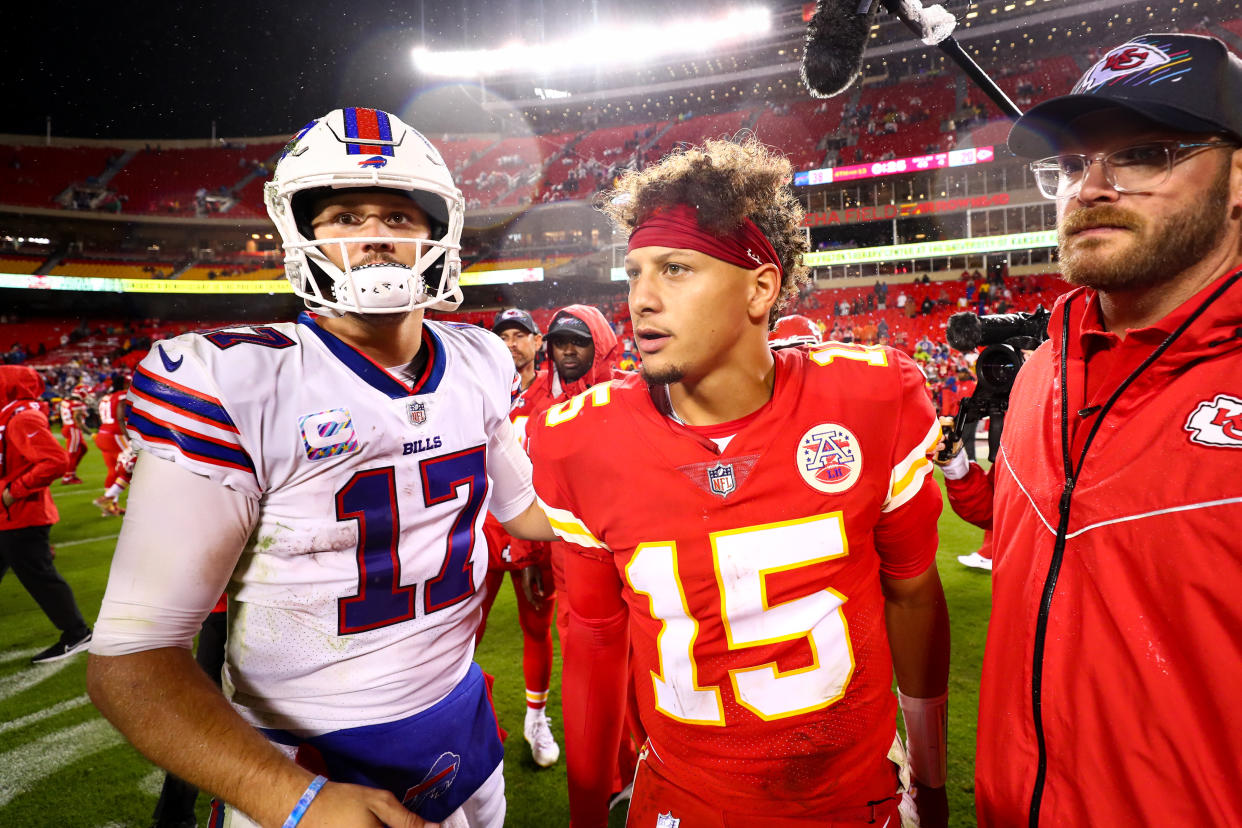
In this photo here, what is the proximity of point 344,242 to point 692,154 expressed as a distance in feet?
3.30

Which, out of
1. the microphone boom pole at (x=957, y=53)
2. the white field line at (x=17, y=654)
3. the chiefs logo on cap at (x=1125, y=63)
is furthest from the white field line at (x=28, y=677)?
the chiefs logo on cap at (x=1125, y=63)

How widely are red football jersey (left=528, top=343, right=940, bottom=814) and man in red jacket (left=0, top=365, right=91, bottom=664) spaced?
5.29 meters

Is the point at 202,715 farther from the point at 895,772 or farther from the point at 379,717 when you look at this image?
the point at 895,772

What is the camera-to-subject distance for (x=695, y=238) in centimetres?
166

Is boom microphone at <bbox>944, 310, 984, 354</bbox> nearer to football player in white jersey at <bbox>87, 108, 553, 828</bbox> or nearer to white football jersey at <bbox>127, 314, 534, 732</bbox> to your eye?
football player in white jersey at <bbox>87, 108, 553, 828</bbox>

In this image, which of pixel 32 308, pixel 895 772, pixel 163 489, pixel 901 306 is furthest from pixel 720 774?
pixel 32 308

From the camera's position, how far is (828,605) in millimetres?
1542

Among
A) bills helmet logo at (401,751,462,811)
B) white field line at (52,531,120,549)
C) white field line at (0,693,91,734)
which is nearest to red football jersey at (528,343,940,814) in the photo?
bills helmet logo at (401,751,462,811)

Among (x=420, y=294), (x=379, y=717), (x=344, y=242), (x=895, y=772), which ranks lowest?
(x=895, y=772)

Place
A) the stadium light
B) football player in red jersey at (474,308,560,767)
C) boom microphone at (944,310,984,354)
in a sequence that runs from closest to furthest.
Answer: boom microphone at (944,310,984,354)
football player in red jersey at (474,308,560,767)
the stadium light

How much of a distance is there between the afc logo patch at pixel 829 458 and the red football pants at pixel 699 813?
0.78m

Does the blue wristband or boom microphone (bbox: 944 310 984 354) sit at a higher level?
boom microphone (bbox: 944 310 984 354)

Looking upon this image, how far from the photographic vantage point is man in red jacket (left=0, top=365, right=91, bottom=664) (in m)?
4.69

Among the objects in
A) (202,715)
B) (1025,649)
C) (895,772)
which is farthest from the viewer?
(895,772)
